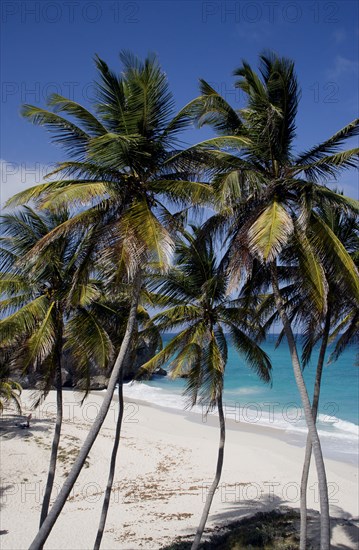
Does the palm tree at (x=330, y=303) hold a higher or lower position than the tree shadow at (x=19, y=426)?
higher

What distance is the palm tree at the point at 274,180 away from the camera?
28.0 feet

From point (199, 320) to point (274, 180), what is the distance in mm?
4431

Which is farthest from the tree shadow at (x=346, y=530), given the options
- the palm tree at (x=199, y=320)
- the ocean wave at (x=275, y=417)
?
the ocean wave at (x=275, y=417)

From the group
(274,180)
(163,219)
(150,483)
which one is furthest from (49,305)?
(150,483)

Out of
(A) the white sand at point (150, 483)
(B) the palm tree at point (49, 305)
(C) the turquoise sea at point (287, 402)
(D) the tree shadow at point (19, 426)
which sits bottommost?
(A) the white sand at point (150, 483)

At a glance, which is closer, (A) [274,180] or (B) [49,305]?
(A) [274,180]

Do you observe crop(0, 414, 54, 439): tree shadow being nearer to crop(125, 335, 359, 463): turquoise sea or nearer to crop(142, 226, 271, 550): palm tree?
crop(125, 335, 359, 463): turquoise sea

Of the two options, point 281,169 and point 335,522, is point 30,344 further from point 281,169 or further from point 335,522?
point 335,522

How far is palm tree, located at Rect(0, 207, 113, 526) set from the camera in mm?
10305

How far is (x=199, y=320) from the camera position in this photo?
40.7 ft

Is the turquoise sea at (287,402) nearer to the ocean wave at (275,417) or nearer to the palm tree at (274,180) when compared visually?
the ocean wave at (275,417)

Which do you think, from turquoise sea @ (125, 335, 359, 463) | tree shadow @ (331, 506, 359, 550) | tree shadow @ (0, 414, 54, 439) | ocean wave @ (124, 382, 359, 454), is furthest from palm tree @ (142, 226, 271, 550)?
tree shadow @ (0, 414, 54, 439)

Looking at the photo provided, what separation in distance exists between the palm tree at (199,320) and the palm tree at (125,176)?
117 inches

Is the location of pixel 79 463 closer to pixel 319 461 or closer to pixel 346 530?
pixel 319 461
